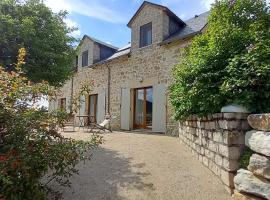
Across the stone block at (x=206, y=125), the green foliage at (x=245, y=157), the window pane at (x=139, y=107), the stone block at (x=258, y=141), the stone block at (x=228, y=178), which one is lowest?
the stone block at (x=228, y=178)

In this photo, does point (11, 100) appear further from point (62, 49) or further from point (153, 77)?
point (153, 77)

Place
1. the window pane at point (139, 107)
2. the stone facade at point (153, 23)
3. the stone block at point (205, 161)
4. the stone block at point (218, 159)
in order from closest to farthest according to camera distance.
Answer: the stone block at point (218, 159) → the stone block at point (205, 161) → the stone facade at point (153, 23) → the window pane at point (139, 107)

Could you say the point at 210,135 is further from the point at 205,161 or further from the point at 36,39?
the point at 36,39

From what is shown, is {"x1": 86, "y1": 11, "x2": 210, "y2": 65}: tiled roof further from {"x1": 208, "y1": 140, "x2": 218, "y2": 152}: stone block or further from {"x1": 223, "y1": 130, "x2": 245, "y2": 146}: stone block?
{"x1": 223, "y1": 130, "x2": 245, "y2": 146}: stone block

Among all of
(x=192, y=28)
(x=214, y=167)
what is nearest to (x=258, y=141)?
(x=214, y=167)

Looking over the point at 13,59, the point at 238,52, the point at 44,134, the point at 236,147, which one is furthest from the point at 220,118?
the point at 13,59

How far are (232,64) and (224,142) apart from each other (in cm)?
109

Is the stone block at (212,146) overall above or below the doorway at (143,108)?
below

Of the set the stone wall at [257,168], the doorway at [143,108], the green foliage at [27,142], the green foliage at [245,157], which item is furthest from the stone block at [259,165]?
the doorway at [143,108]

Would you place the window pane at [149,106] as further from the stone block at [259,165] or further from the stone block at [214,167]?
the stone block at [259,165]

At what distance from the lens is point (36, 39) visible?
6.73 meters

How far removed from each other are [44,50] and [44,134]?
4.37 m

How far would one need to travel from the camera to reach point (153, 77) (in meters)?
11.3

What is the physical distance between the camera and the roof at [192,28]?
9.95 m
